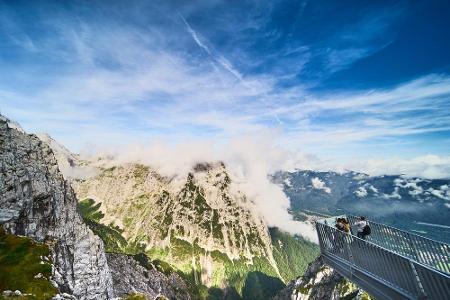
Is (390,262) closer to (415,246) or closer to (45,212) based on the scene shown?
(415,246)

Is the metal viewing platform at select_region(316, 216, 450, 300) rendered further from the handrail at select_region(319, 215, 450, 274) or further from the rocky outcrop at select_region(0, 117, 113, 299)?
the rocky outcrop at select_region(0, 117, 113, 299)

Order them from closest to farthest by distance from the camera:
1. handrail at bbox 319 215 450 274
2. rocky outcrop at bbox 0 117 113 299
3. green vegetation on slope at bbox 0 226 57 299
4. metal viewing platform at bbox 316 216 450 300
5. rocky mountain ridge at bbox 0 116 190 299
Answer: metal viewing platform at bbox 316 216 450 300 → handrail at bbox 319 215 450 274 → green vegetation on slope at bbox 0 226 57 299 → rocky mountain ridge at bbox 0 116 190 299 → rocky outcrop at bbox 0 117 113 299

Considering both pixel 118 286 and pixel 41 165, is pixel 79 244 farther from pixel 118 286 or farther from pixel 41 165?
pixel 118 286

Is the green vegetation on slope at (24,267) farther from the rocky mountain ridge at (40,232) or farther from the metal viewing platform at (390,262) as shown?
the metal viewing platform at (390,262)

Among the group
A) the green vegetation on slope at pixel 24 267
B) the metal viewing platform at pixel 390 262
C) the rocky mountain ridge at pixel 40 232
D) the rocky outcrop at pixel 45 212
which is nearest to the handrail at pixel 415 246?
the metal viewing platform at pixel 390 262

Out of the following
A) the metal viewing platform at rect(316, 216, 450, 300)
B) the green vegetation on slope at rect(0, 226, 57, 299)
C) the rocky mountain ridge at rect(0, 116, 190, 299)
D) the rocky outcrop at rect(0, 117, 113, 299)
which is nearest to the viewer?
the metal viewing platform at rect(316, 216, 450, 300)

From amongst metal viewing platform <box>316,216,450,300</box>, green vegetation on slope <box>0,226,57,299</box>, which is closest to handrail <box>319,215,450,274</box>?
metal viewing platform <box>316,216,450,300</box>

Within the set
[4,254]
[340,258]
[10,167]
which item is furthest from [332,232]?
[10,167]
